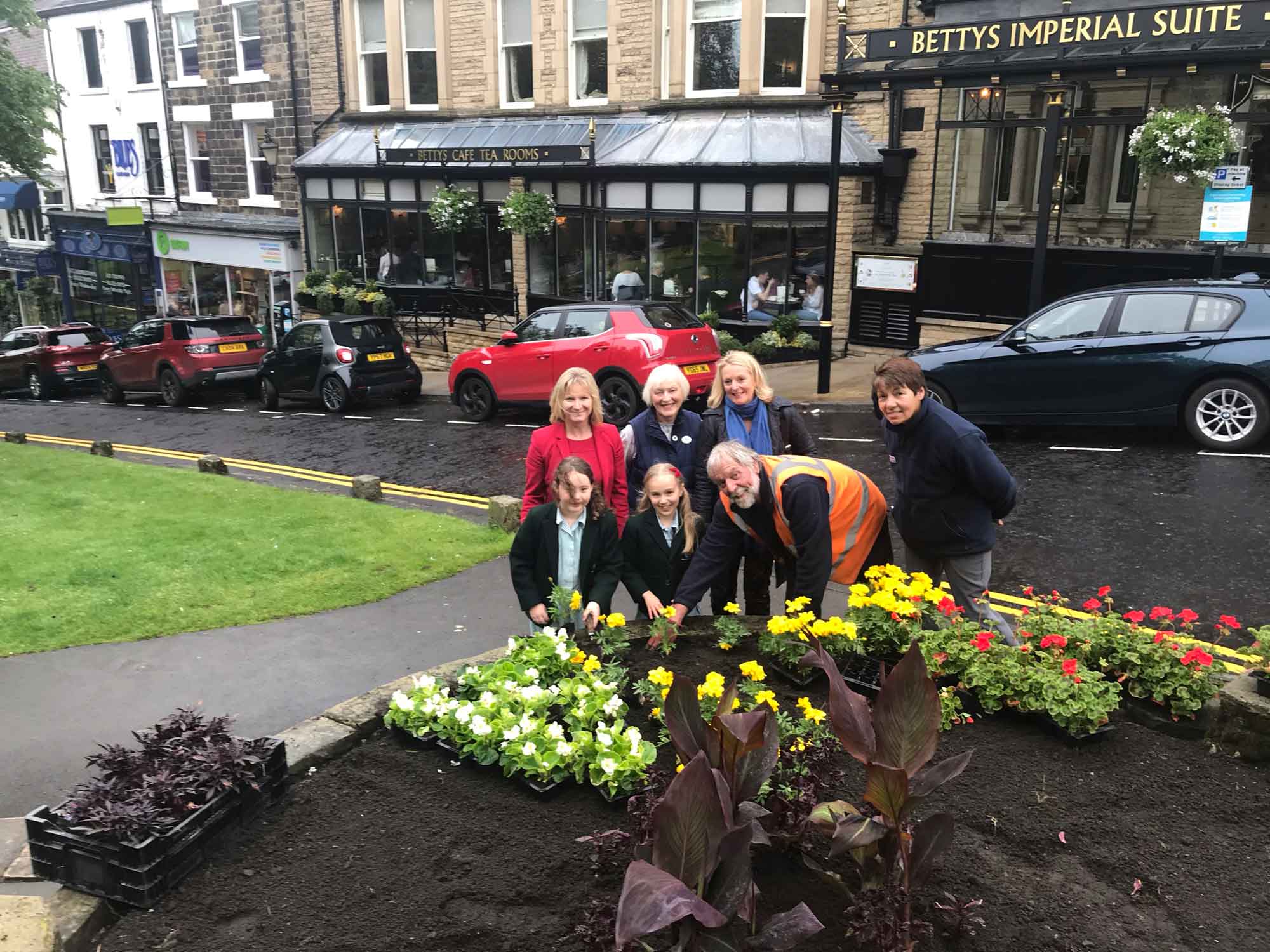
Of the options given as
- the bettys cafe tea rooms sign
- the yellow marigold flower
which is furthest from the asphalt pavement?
the bettys cafe tea rooms sign

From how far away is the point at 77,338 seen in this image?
83.2 ft

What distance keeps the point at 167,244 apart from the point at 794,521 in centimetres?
3266

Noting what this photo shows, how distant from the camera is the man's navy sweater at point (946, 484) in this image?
5.09 m

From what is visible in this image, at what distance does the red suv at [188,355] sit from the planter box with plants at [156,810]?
61.0ft

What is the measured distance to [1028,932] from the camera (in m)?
3.21

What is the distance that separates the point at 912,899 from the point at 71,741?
4.66 meters

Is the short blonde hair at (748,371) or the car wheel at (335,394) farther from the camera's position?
the car wheel at (335,394)

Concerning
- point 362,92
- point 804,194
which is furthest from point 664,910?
point 362,92

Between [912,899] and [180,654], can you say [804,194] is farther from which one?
[912,899]

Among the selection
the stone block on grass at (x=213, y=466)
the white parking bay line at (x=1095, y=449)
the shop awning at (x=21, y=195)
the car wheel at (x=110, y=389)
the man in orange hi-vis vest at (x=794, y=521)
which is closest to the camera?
the man in orange hi-vis vest at (x=794, y=521)

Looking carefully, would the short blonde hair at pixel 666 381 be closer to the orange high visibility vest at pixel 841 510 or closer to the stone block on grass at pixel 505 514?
the orange high visibility vest at pixel 841 510

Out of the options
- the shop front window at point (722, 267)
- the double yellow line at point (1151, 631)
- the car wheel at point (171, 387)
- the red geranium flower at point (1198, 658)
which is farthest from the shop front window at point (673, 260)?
the red geranium flower at point (1198, 658)

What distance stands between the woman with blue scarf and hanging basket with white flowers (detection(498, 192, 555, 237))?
52.9 ft

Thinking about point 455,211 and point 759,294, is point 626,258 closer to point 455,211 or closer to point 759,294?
point 759,294
